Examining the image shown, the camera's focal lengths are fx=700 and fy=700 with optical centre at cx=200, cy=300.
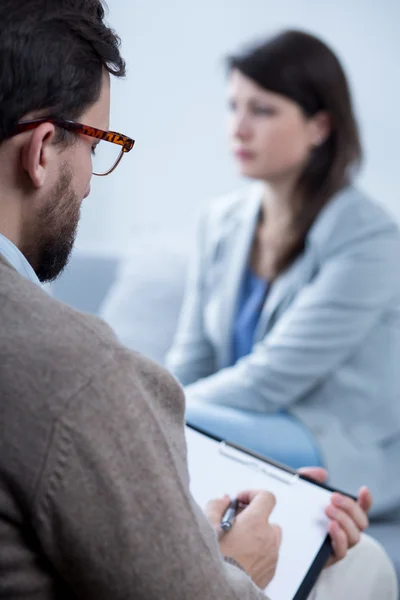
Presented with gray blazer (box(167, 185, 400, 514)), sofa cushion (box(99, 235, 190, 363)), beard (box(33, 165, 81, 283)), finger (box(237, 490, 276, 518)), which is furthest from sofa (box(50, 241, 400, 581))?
beard (box(33, 165, 81, 283))

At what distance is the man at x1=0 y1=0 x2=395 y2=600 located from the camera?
52 centimetres

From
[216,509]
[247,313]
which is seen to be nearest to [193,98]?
[247,313]

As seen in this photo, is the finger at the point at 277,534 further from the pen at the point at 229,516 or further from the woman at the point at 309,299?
the woman at the point at 309,299

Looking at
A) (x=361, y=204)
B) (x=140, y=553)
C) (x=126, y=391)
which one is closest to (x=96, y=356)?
(x=126, y=391)

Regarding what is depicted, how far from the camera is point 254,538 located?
819 mm

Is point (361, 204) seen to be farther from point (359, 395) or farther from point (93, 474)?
point (93, 474)

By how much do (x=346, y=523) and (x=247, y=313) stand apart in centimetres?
92

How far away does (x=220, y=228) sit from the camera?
1882mm

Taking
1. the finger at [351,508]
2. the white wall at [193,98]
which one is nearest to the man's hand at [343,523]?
the finger at [351,508]

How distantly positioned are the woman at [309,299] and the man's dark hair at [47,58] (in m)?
0.95

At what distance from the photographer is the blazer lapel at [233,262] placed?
5.82ft

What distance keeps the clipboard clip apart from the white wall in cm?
139

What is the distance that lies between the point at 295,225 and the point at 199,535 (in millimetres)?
1247

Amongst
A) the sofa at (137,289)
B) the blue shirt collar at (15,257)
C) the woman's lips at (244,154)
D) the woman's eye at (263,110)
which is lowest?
the sofa at (137,289)
